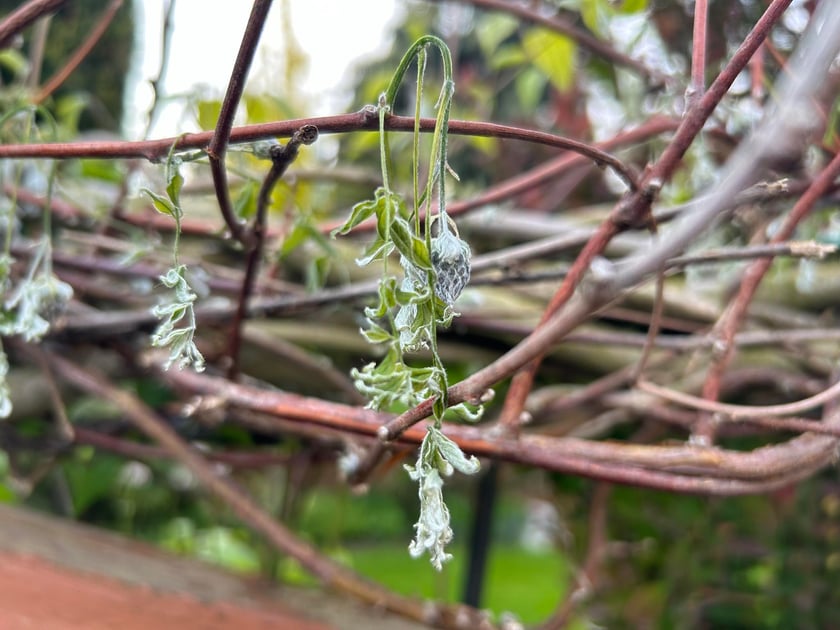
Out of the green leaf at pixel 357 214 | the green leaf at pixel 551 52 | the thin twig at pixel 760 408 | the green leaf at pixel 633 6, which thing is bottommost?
the green leaf at pixel 357 214

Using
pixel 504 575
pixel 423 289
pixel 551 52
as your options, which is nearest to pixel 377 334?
pixel 423 289

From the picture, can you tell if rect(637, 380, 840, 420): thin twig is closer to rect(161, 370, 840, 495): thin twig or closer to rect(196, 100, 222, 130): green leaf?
rect(161, 370, 840, 495): thin twig

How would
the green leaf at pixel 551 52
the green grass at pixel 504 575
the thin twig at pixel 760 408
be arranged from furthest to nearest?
the green grass at pixel 504 575
the green leaf at pixel 551 52
the thin twig at pixel 760 408

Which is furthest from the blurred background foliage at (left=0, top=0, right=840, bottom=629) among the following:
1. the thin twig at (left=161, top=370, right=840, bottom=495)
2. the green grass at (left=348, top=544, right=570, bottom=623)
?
the green grass at (left=348, top=544, right=570, bottom=623)

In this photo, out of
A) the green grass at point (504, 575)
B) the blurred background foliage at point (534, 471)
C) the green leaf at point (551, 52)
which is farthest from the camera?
the green grass at point (504, 575)

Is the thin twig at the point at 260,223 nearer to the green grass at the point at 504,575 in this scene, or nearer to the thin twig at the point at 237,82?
the thin twig at the point at 237,82

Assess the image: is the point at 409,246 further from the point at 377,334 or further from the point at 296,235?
the point at 296,235

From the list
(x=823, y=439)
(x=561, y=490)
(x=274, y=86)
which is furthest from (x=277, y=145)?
(x=274, y=86)

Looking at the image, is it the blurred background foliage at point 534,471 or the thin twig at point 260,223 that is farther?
the blurred background foliage at point 534,471

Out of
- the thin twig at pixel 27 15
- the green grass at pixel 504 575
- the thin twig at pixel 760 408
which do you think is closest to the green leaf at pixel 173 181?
the thin twig at pixel 27 15
